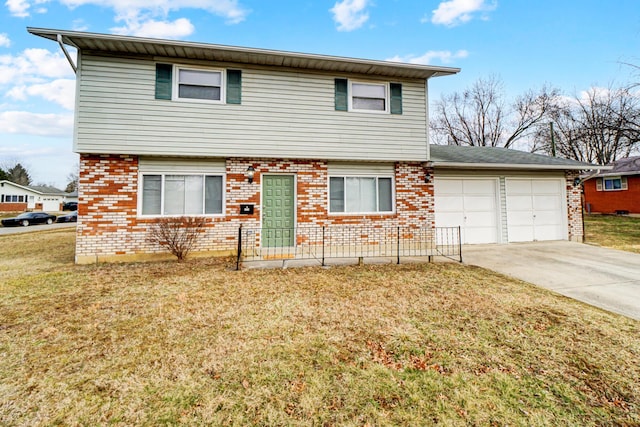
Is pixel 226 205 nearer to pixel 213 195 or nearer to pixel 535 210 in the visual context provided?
pixel 213 195

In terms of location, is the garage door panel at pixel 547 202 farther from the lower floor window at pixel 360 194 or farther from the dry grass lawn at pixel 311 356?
the dry grass lawn at pixel 311 356

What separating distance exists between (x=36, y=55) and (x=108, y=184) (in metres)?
11.7

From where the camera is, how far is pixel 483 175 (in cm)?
995

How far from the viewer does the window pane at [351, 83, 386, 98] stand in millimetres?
8883

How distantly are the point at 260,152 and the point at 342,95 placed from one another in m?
3.04

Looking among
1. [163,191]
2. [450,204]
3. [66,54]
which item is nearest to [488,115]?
[450,204]

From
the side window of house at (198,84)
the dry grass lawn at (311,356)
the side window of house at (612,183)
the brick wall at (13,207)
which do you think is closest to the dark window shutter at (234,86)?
the side window of house at (198,84)

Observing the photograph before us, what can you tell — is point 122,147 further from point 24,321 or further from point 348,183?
point 348,183

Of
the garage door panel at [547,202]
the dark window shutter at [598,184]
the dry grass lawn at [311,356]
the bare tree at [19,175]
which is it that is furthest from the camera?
the bare tree at [19,175]

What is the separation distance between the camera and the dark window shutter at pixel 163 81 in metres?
7.66

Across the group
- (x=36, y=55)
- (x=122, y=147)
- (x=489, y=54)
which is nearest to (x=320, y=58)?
(x=122, y=147)

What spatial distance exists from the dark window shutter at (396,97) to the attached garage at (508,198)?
2105 mm

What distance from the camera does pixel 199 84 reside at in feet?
26.1

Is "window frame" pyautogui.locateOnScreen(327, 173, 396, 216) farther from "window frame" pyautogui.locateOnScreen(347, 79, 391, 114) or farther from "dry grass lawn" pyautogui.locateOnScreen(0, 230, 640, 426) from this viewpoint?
"dry grass lawn" pyautogui.locateOnScreen(0, 230, 640, 426)
